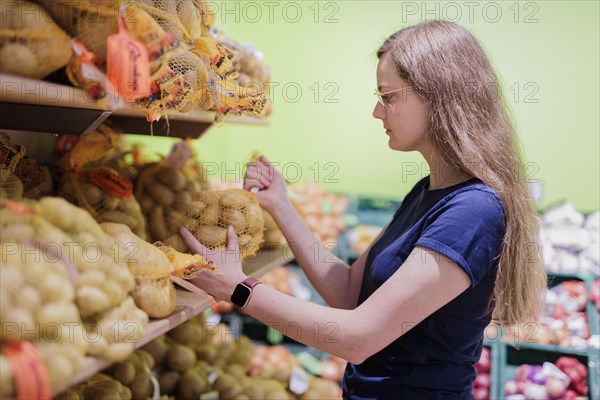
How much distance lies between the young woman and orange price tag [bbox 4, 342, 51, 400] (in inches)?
26.1

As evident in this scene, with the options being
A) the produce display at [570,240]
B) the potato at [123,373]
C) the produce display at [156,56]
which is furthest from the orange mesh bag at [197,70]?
the produce display at [570,240]

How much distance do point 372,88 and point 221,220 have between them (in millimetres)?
2665

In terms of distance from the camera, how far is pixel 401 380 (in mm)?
1662

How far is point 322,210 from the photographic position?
3.78 meters

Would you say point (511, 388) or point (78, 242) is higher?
point (78, 242)

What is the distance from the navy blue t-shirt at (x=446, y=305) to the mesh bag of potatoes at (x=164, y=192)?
0.75m

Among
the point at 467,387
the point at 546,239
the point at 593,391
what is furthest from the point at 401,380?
the point at 546,239

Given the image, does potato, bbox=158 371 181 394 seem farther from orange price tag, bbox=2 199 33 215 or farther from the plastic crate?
the plastic crate

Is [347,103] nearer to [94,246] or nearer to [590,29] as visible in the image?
[590,29]

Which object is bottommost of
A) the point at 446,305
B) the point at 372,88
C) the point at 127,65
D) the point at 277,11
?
the point at 446,305

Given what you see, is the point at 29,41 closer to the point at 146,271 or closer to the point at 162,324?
the point at 146,271

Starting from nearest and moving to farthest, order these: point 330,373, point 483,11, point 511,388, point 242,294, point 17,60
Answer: point 17,60, point 242,294, point 511,388, point 330,373, point 483,11

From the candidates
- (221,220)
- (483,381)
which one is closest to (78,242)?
(221,220)

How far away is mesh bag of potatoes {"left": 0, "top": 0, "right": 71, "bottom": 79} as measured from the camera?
3.34 feet
